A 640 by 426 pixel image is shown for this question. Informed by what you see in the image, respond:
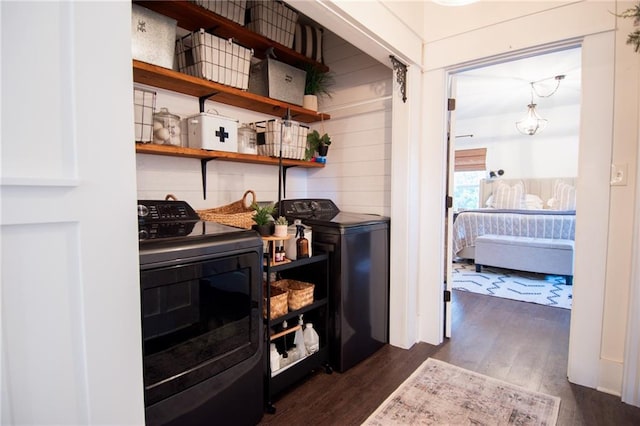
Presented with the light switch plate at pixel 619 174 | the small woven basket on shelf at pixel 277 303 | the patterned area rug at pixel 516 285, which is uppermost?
the light switch plate at pixel 619 174

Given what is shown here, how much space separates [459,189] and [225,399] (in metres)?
7.22

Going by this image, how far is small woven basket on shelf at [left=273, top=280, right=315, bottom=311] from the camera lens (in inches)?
74.8

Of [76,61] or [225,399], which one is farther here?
[225,399]

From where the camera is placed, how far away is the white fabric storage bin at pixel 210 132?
6.32 ft

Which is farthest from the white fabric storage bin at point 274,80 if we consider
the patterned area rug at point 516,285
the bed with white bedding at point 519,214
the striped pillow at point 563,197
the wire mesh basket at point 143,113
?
the striped pillow at point 563,197

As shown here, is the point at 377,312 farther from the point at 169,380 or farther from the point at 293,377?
the point at 169,380

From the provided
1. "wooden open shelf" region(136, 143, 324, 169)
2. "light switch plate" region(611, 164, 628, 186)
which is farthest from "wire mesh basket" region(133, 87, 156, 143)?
"light switch plate" region(611, 164, 628, 186)

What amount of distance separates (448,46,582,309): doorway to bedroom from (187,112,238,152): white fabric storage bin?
167 cm

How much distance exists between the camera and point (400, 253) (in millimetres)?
2393

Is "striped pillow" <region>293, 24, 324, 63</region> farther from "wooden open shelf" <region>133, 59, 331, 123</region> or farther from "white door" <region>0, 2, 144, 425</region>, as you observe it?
"white door" <region>0, 2, 144, 425</region>

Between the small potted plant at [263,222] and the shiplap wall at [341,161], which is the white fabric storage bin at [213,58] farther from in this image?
the small potted plant at [263,222]

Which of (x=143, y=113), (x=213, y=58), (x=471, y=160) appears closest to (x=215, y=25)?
(x=213, y=58)

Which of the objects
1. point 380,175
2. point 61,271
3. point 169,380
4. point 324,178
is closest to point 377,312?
point 380,175

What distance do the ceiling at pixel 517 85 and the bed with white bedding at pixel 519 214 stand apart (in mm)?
1426
